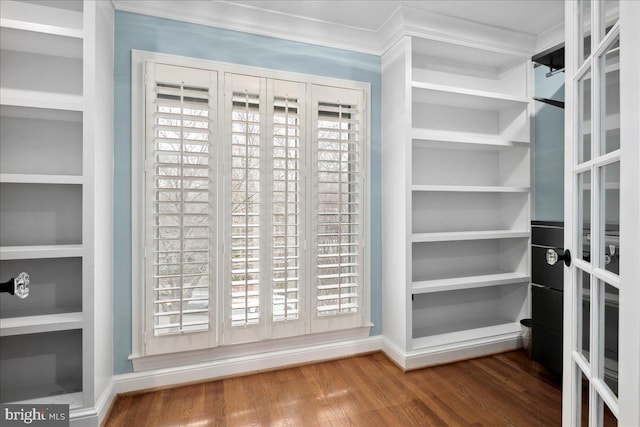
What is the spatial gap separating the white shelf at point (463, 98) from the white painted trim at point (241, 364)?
1914mm

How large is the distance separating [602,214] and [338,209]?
5.31ft

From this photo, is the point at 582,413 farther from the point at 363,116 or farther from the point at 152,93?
the point at 152,93

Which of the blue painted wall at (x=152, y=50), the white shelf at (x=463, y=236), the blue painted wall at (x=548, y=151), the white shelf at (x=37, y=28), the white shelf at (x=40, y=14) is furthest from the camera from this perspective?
the blue painted wall at (x=548, y=151)

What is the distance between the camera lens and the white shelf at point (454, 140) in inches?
97.3

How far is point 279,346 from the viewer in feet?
7.94

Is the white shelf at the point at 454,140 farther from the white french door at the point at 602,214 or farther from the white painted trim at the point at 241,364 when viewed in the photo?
the white painted trim at the point at 241,364

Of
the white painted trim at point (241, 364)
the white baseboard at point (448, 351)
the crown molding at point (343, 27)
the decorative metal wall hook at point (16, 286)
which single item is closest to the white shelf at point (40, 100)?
the crown molding at point (343, 27)

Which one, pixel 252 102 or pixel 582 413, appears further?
pixel 252 102

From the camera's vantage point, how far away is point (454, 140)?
8.29ft

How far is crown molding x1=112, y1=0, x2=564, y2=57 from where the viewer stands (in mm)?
2154

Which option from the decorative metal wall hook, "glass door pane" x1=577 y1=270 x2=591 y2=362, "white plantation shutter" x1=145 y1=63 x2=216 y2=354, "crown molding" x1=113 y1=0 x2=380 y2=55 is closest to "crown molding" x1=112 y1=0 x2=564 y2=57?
"crown molding" x1=113 y1=0 x2=380 y2=55

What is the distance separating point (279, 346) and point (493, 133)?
250 cm

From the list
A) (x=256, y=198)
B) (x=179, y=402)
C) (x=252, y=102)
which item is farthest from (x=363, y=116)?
(x=179, y=402)

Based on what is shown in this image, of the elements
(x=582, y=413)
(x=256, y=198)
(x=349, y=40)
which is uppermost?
(x=349, y=40)
